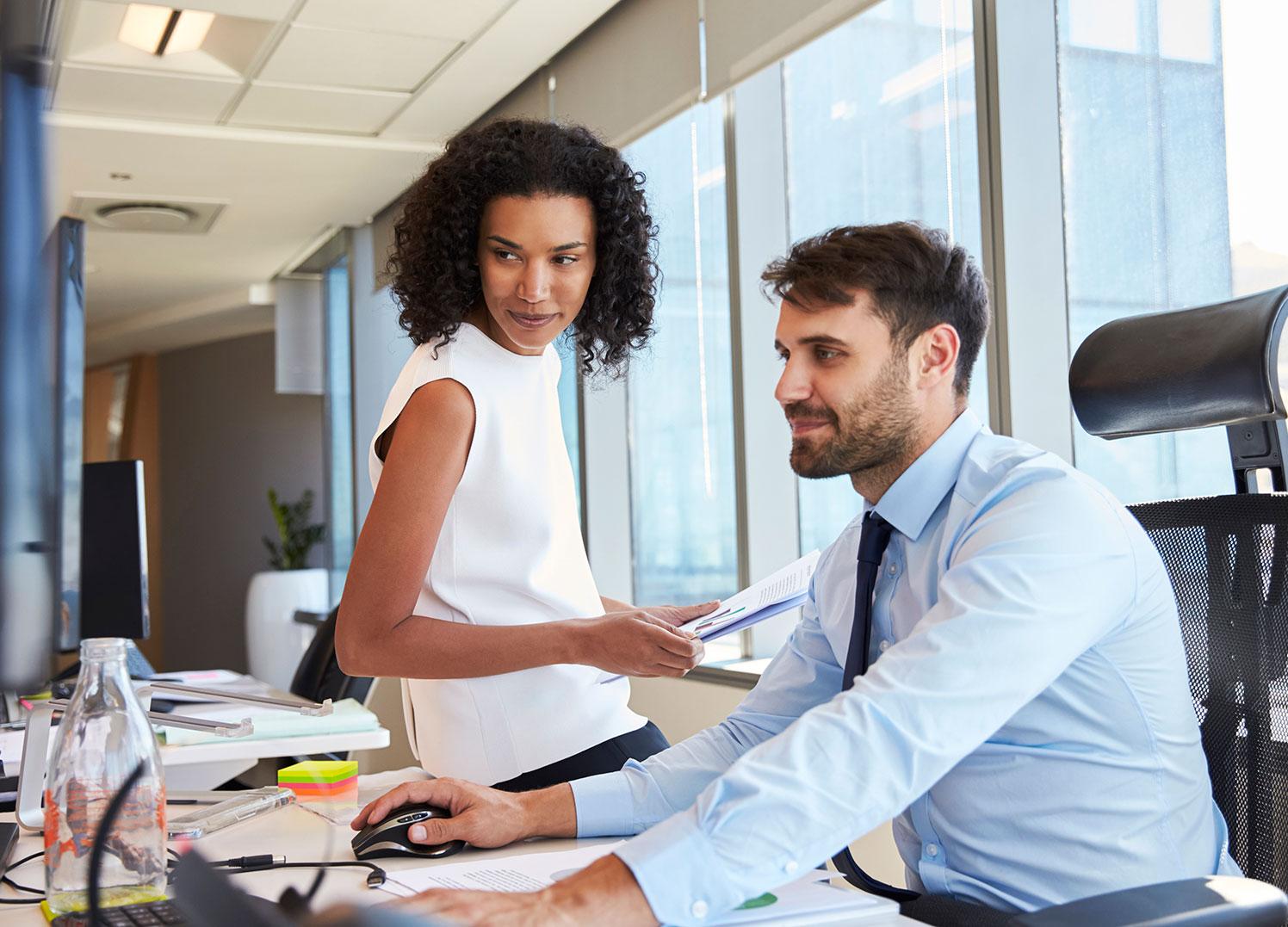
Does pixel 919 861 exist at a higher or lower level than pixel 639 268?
lower

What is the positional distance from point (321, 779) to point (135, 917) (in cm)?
60

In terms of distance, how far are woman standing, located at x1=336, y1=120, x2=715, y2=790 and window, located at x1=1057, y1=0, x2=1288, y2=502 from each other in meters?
1.21

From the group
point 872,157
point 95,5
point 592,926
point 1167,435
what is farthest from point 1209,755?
point 95,5

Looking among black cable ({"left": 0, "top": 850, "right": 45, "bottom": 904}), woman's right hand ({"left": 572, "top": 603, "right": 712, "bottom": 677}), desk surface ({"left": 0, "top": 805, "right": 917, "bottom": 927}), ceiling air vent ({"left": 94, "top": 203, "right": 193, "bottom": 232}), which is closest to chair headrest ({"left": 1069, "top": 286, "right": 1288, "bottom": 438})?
woman's right hand ({"left": 572, "top": 603, "right": 712, "bottom": 677})

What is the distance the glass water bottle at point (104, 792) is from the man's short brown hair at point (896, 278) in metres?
0.85

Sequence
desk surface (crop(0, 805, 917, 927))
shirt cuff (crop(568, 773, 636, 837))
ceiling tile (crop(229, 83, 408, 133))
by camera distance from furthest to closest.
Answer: ceiling tile (crop(229, 83, 408, 133)) → shirt cuff (crop(568, 773, 636, 837)) → desk surface (crop(0, 805, 917, 927))

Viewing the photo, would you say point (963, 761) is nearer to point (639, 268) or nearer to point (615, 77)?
point (639, 268)

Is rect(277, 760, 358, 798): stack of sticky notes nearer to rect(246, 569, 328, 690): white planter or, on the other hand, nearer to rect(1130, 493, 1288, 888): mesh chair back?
rect(1130, 493, 1288, 888): mesh chair back

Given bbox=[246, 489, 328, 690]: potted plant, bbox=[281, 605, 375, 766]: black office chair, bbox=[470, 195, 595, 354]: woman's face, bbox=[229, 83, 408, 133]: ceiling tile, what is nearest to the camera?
bbox=[470, 195, 595, 354]: woman's face

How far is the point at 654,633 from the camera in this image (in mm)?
1505

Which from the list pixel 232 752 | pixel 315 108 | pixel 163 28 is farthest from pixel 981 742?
pixel 315 108

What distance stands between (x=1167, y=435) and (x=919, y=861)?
152 centimetres

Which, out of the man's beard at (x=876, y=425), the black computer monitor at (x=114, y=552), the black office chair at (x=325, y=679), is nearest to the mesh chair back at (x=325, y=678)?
the black office chair at (x=325, y=679)

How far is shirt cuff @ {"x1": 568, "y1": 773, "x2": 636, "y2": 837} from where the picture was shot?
1354mm
